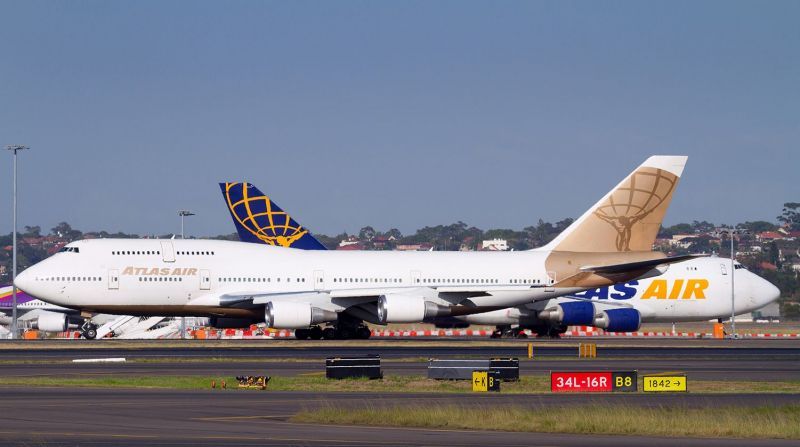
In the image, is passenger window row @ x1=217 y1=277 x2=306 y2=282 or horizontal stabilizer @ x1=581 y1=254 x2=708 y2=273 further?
passenger window row @ x1=217 y1=277 x2=306 y2=282

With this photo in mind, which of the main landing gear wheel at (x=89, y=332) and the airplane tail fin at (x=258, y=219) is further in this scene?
the airplane tail fin at (x=258, y=219)

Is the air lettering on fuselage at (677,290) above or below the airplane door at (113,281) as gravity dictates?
below

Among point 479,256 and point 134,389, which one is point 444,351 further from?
point 134,389

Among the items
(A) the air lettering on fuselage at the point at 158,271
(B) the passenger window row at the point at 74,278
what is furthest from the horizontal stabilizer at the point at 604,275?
(B) the passenger window row at the point at 74,278

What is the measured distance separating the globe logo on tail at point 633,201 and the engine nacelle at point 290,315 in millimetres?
16144

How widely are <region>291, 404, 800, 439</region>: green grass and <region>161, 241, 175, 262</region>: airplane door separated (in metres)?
34.6

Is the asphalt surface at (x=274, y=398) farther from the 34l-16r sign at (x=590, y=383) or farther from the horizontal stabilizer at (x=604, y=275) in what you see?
the horizontal stabilizer at (x=604, y=275)

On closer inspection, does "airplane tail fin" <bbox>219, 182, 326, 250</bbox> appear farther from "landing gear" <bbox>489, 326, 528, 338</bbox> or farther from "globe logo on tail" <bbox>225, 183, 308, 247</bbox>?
"landing gear" <bbox>489, 326, 528, 338</bbox>

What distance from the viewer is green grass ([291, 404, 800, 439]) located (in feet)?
74.8

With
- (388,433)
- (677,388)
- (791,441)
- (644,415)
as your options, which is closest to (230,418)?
(388,433)

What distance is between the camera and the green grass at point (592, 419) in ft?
74.8

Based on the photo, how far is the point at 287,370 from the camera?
38.6 metres

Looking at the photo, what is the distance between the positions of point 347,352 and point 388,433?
2705 centimetres

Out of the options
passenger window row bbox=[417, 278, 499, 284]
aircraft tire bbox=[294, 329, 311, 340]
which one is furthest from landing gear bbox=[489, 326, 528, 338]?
aircraft tire bbox=[294, 329, 311, 340]
